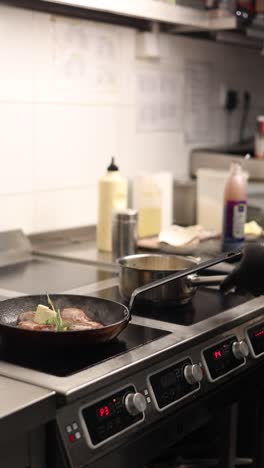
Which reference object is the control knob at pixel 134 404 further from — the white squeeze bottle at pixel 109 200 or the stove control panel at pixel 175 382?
the white squeeze bottle at pixel 109 200

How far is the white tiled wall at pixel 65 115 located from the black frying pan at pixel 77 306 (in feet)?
2.07

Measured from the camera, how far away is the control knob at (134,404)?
1166 millimetres

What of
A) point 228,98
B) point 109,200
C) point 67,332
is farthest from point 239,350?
point 228,98

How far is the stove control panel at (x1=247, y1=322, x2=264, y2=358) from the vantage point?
1533mm

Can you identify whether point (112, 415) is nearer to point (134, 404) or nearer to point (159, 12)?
point (134, 404)

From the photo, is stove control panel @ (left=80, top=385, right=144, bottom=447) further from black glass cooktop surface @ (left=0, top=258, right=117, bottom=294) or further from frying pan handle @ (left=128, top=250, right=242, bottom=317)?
black glass cooktop surface @ (left=0, top=258, right=117, bottom=294)

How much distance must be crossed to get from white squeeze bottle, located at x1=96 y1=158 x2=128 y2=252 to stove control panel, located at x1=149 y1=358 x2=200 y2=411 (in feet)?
2.47

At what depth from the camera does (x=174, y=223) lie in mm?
2426

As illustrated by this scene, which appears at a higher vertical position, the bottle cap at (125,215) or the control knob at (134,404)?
the bottle cap at (125,215)

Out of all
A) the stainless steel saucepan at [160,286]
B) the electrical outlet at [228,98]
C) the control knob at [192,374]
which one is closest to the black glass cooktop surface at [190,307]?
the stainless steel saucepan at [160,286]

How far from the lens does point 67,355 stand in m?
1.22

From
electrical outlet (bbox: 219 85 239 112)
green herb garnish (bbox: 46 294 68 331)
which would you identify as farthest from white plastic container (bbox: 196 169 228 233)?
green herb garnish (bbox: 46 294 68 331)

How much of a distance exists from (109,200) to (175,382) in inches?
32.4

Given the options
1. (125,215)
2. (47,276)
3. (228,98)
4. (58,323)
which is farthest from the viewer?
(228,98)
